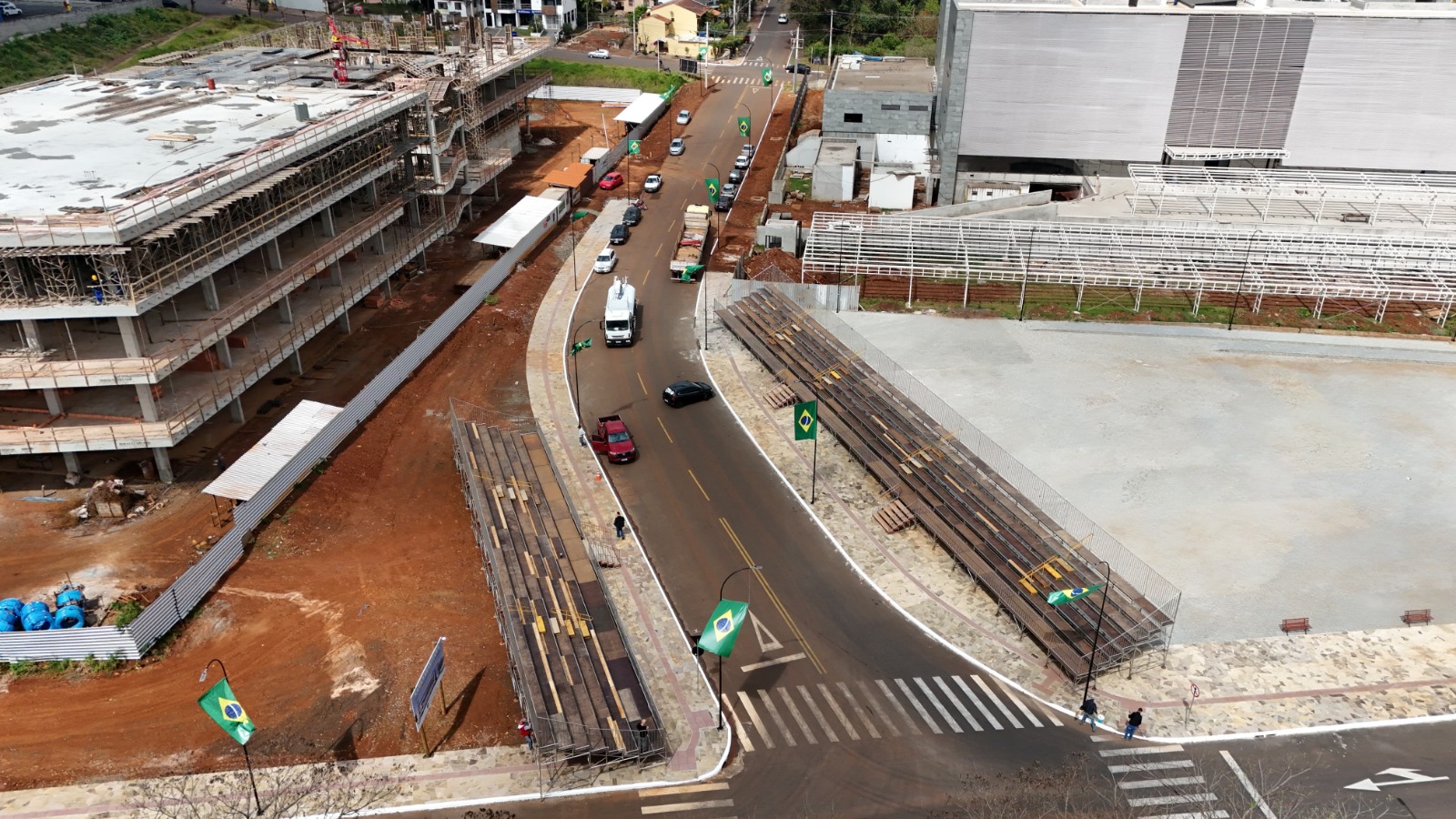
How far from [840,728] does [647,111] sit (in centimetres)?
8518

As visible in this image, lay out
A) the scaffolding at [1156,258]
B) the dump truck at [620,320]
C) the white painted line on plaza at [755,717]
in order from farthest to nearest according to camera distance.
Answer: the scaffolding at [1156,258], the dump truck at [620,320], the white painted line on plaza at [755,717]

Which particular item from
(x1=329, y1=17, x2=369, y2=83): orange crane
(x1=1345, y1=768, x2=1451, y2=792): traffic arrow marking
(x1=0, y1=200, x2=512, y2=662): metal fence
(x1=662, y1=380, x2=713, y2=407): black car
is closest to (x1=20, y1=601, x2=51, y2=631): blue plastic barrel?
(x1=0, y1=200, x2=512, y2=662): metal fence

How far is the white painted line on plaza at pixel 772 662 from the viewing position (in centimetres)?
3571

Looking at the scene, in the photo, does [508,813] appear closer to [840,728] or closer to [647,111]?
Answer: [840,728]

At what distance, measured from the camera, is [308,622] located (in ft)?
122

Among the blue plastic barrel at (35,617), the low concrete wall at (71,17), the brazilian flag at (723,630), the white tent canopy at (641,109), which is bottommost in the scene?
the blue plastic barrel at (35,617)

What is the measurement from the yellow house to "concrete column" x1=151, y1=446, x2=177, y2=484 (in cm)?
10477

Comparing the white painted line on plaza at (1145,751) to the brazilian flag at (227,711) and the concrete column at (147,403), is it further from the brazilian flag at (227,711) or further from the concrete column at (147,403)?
the concrete column at (147,403)

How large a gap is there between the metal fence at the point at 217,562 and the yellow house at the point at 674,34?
90.1m

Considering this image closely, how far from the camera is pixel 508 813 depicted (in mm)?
29594

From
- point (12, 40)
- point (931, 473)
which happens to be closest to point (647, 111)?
point (12, 40)

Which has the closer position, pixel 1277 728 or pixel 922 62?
pixel 1277 728

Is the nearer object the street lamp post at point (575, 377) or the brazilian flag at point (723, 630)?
the brazilian flag at point (723, 630)

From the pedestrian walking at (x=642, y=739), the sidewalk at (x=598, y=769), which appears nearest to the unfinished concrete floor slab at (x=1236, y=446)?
the sidewalk at (x=598, y=769)
